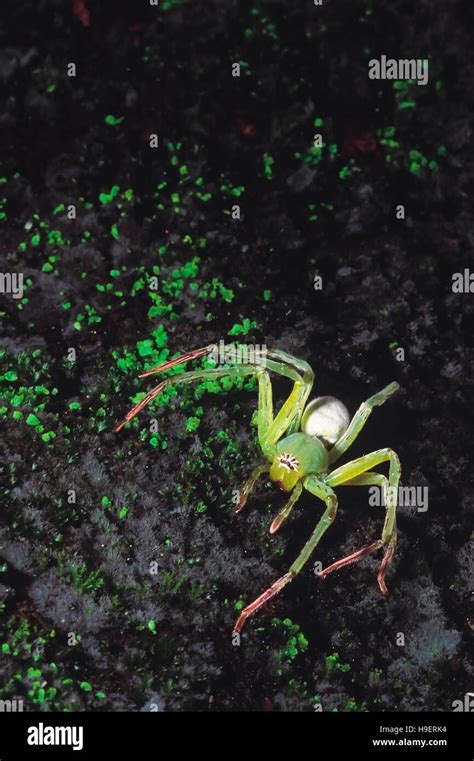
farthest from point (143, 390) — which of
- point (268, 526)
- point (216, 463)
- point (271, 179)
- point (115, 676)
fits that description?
point (271, 179)

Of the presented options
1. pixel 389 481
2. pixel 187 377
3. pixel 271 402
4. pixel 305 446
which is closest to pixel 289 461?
pixel 305 446

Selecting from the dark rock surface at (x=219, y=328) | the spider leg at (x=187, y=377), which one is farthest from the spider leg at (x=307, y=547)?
the spider leg at (x=187, y=377)

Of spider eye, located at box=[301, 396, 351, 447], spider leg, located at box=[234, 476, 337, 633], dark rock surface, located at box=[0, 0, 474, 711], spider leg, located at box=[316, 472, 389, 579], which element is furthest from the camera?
spider eye, located at box=[301, 396, 351, 447]

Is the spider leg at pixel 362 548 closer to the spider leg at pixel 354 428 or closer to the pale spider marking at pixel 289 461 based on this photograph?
the spider leg at pixel 354 428

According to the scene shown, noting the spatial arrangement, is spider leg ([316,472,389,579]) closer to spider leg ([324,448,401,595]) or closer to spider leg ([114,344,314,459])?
spider leg ([324,448,401,595])

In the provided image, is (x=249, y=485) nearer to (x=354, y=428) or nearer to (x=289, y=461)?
(x=289, y=461)

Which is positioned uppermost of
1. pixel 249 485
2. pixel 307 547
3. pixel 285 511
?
pixel 249 485

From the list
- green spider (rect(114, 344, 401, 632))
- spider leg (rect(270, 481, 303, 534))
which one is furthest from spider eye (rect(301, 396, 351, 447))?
spider leg (rect(270, 481, 303, 534))
